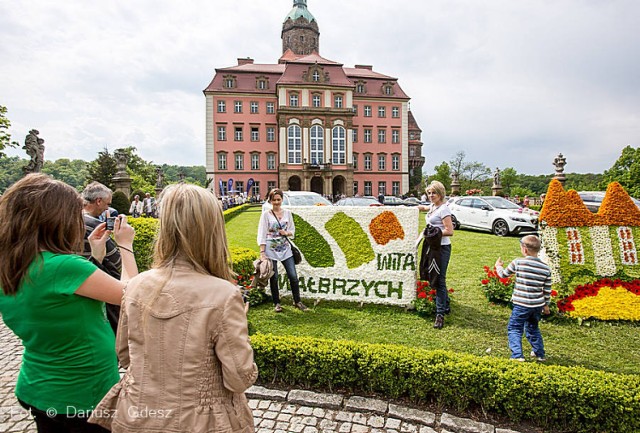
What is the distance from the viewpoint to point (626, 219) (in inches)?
217

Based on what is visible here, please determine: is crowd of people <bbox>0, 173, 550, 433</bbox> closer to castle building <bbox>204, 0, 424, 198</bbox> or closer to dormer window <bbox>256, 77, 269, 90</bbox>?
castle building <bbox>204, 0, 424, 198</bbox>

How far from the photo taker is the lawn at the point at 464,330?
170 inches

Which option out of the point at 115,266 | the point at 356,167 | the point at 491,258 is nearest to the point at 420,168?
the point at 356,167

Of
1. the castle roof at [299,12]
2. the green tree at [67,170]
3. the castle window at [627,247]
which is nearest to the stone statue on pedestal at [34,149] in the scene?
the castle window at [627,247]

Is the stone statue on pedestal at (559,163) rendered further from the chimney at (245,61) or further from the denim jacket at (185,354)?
the chimney at (245,61)

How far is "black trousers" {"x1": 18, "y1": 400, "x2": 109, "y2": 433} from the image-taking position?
1.74 m

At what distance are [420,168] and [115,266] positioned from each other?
61.7 meters

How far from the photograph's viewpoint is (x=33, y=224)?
5.59 ft

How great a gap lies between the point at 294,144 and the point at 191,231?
42.5 metres

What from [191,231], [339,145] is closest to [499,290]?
[191,231]

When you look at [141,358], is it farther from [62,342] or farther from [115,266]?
[115,266]

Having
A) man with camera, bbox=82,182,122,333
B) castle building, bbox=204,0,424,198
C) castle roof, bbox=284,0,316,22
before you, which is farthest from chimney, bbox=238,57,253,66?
man with camera, bbox=82,182,122,333

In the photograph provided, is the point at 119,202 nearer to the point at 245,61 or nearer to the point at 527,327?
the point at 527,327

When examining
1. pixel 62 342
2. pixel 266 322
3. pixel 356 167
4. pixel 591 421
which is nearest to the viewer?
pixel 62 342
